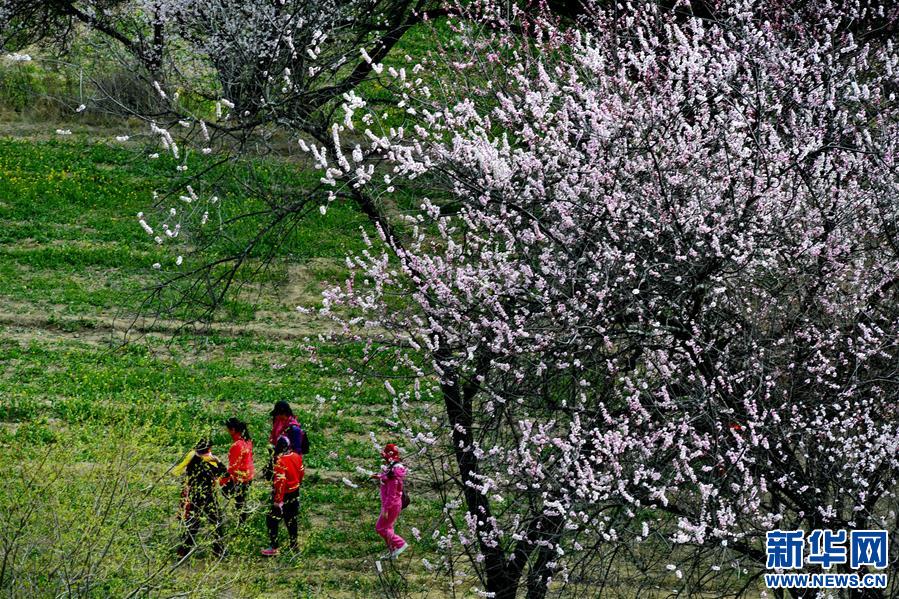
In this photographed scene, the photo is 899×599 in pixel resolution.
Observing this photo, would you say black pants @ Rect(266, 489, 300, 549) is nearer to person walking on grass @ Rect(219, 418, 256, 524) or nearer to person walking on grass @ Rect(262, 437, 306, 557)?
person walking on grass @ Rect(262, 437, 306, 557)

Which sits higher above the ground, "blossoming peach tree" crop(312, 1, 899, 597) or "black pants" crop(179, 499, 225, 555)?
"blossoming peach tree" crop(312, 1, 899, 597)

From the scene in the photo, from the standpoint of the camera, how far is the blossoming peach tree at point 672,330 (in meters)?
6.44

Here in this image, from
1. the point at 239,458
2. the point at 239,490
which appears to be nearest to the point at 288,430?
the point at 239,458

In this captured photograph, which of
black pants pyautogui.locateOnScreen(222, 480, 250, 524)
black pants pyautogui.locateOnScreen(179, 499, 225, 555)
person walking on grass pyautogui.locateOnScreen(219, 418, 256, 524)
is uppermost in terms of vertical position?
person walking on grass pyautogui.locateOnScreen(219, 418, 256, 524)

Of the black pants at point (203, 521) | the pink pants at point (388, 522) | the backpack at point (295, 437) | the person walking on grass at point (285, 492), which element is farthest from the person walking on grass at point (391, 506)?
the black pants at point (203, 521)

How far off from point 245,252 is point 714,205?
10.4 feet

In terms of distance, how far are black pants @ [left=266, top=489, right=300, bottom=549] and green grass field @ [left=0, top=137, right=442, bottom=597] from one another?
16 cm

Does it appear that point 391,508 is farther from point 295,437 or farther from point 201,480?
point 201,480

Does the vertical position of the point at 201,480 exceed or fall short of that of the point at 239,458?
it falls short

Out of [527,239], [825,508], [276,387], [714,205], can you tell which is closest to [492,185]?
[527,239]

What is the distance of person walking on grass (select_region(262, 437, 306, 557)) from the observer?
388 inches

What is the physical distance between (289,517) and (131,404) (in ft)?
11.2

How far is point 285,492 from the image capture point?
998 centimetres

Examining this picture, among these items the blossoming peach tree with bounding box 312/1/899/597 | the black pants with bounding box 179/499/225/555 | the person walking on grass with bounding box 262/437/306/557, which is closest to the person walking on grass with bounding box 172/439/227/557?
the black pants with bounding box 179/499/225/555
